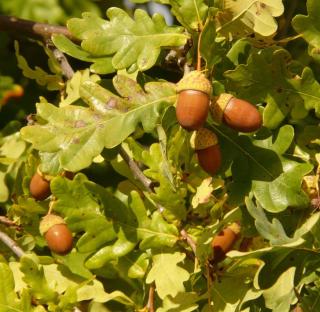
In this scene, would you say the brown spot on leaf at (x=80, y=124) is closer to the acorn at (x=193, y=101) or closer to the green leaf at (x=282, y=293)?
the acorn at (x=193, y=101)

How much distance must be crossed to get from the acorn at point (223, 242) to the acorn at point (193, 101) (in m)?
0.31

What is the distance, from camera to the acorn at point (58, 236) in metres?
1.87

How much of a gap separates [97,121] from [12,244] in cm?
53

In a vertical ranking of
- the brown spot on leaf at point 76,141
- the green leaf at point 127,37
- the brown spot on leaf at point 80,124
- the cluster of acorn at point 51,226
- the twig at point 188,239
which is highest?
the green leaf at point 127,37

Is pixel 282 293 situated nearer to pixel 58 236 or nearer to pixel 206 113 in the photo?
pixel 206 113

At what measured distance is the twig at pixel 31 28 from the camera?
2.32 meters

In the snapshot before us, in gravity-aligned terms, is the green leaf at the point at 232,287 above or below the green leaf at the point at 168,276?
below

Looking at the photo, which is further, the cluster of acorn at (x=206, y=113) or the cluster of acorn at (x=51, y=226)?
the cluster of acorn at (x=51, y=226)

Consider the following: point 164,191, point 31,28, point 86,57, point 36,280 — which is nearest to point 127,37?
point 86,57

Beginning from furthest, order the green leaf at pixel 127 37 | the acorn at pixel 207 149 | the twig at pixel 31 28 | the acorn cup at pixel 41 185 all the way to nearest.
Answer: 1. the twig at pixel 31 28
2. the acorn cup at pixel 41 185
3. the green leaf at pixel 127 37
4. the acorn at pixel 207 149

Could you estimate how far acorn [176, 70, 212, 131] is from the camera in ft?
5.03

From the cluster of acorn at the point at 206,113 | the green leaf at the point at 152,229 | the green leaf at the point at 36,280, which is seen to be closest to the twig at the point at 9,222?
the green leaf at the point at 36,280

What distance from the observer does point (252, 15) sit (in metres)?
1.75

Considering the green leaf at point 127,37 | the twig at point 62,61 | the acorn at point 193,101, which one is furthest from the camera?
the twig at point 62,61
